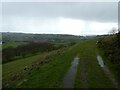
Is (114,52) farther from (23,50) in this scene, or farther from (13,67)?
(23,50)

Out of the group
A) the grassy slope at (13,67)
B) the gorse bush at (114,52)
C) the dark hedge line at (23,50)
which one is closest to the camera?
the gorse bush at (114,52)

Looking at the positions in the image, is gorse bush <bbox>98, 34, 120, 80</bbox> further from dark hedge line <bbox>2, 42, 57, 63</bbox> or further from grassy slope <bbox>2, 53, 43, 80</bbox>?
dark hedge line <bbox>2, 42, 57, 63</bbox>

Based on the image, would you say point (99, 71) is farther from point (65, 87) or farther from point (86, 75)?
point (65, 87)

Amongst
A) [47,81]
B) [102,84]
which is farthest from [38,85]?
[102,84]

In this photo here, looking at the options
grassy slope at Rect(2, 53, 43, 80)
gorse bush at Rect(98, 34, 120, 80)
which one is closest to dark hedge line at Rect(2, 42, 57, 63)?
grassy slope at Rect(2, 53, 43, 80)

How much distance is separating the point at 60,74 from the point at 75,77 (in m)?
2.52

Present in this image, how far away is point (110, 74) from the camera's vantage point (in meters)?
27.3

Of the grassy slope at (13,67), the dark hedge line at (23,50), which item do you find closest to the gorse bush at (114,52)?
the grassy slope at (13,67)

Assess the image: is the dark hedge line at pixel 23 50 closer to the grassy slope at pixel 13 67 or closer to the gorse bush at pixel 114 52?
the grassy slope at pixel 13 67

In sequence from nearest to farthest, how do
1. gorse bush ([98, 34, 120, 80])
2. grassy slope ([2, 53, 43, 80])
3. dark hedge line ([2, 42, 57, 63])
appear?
gorse bush ([98, 34, 120, 80]) → grassy slope ([2, 53, 43, 80]) → dark hedge line ([2, 42, 57, 63])

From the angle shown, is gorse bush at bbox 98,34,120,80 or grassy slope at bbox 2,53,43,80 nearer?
gorse bush at bbox 98,34,120,80

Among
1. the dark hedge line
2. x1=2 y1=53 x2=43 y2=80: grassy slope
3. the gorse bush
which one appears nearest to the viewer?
the gorse bush

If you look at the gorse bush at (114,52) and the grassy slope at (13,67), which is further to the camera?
the grassy slope at (13,67)

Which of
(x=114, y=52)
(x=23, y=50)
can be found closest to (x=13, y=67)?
(x=114, y=52)
